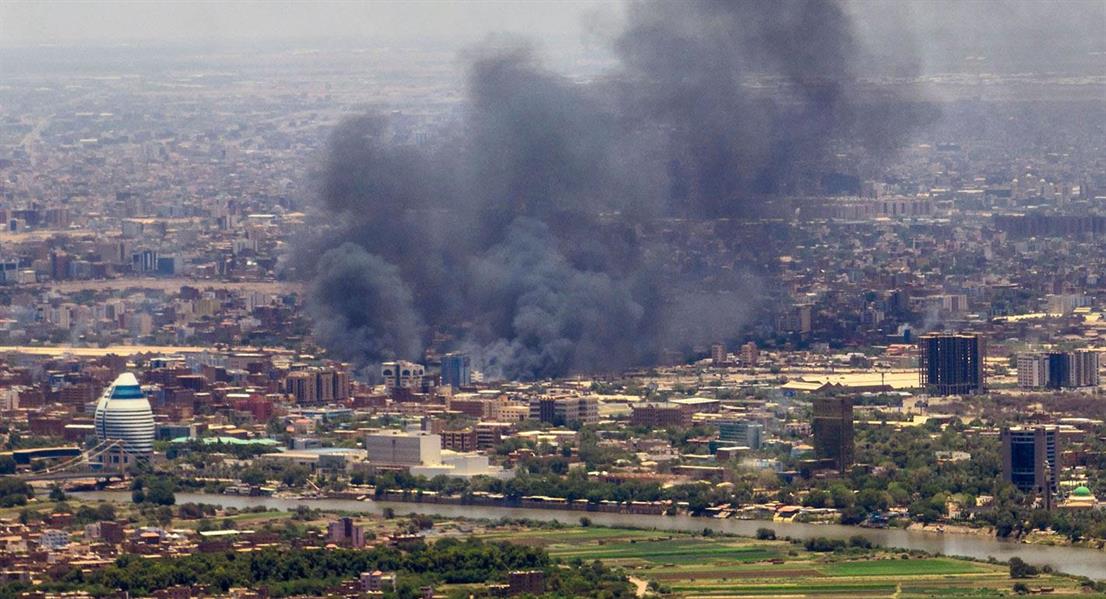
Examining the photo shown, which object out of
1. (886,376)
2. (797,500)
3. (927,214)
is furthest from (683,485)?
(927,214)

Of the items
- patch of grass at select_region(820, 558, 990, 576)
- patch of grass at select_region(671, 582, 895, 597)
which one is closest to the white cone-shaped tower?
patch of grass at select_region(820, 558, 990, 576)

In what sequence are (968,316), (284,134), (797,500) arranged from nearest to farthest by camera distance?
1. (797,500)
2. (968,316)
3. (284,134)

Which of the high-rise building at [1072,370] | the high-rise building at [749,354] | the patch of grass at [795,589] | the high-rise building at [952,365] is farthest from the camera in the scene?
the high-rise building at [749,354]

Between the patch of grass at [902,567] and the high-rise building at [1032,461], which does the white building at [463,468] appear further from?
the patch of grass at [902,567]

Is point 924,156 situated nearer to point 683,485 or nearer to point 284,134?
point 284,134

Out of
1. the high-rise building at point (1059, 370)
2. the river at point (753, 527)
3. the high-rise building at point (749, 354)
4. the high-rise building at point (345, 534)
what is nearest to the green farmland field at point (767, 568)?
the river at point (753, 527)
